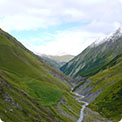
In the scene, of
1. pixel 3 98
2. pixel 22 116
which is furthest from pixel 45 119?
pixel 3 98

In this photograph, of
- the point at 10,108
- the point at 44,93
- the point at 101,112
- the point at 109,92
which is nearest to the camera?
the point at 10,108

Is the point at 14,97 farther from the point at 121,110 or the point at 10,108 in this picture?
the point at 121,110

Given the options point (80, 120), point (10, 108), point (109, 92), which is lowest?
point (80, 120)

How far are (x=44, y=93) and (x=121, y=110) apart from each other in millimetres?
47151

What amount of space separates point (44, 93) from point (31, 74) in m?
48.2

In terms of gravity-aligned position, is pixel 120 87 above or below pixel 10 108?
above

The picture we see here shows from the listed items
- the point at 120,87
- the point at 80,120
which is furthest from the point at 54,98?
the point at 120,87

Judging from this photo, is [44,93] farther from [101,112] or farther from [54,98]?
[101,112]

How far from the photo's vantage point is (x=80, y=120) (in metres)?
93.8

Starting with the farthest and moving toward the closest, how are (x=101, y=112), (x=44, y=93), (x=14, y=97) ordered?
(x=101, y=112), (x=44, y=93), (x=14, y=97)

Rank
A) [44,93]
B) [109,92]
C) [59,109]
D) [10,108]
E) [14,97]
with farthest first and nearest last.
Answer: [109,92] < [44,93] < [59,109] < [14,97] < [10,108]

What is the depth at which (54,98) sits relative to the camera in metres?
104

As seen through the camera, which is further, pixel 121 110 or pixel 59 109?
pixel 121 110

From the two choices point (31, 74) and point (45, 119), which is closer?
point (45, 119)
